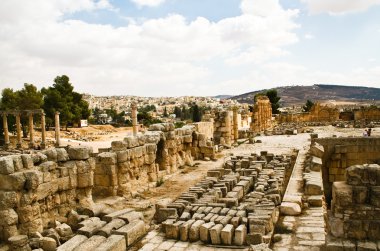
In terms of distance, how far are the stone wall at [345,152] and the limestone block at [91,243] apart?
38.1 ft

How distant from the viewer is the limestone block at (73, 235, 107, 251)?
603cm

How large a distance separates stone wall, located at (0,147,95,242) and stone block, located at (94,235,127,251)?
1.67 m

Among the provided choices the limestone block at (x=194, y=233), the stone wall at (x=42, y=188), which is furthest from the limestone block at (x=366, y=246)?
the stone wall at (x=42, y=188)

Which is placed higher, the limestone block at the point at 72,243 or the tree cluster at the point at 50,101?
the tree cluster at the point at 50,101

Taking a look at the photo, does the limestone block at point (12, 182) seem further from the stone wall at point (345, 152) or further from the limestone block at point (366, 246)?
the stone wall at point (345, 152)

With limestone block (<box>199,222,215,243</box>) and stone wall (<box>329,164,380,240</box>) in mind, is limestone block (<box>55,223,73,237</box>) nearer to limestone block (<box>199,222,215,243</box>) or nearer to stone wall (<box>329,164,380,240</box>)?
limestone block (<box>199,222,215,243</box>)

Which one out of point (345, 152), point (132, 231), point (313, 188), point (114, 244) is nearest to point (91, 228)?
point (132, 231)

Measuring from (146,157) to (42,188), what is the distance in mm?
4860

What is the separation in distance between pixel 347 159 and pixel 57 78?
144 ft

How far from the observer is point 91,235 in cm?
677

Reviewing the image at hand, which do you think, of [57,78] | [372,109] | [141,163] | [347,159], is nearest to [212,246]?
[141,163]

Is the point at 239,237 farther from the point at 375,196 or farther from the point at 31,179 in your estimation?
the point at 31,179

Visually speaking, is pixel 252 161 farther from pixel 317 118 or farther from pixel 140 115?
pixel 140 115

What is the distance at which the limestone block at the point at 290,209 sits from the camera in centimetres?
762
